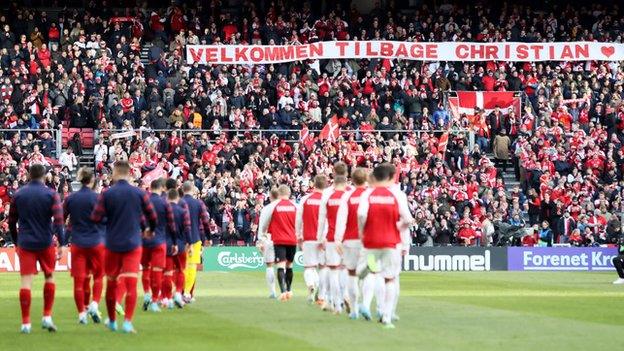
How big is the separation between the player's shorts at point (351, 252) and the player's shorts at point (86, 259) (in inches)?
156

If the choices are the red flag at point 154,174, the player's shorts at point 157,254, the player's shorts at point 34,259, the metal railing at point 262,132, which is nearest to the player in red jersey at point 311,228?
the player's shorts at point 157,254

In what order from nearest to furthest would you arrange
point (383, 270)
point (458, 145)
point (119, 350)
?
point (119, 350) → point (383, 270) → point (458, 145)

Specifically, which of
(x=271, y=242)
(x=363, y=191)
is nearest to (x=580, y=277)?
(x=271, y=242)

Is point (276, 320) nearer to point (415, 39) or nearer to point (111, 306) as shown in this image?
point (111, 306)

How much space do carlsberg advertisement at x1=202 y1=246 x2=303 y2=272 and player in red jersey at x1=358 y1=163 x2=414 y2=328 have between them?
2409 cm

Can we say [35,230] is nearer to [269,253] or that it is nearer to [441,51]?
[269,253]

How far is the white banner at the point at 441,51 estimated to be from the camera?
55031 millimetres

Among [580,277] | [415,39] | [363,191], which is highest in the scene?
[415,39]

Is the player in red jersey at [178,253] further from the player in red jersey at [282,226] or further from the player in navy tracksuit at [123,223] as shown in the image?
the player in navy tracksuit at [123,223]

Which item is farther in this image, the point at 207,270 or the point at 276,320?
the point at 207,270

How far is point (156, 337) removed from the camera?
19844mm

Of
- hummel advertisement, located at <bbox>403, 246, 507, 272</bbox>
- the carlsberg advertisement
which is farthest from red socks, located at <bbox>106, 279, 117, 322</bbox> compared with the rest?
hummel advertisement, located at <bbox>403, 246, 507, 272</bbox>

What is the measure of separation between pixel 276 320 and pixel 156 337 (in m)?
3.58

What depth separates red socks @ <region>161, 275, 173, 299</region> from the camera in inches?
1013
